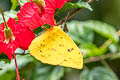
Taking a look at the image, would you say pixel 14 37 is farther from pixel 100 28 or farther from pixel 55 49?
pixel 100 28

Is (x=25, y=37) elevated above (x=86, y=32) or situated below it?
above

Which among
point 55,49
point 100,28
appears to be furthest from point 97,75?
point 55,49

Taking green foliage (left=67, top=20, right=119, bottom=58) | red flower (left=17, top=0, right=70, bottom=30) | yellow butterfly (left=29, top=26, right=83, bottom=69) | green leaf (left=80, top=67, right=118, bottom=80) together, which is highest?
red flower (left=17, top=0, right=70, bottom=30)

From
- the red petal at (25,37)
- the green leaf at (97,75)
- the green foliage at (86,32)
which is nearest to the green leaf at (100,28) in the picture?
the green foliage at (86,32)

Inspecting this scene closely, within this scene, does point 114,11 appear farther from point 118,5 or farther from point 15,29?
point 15,29

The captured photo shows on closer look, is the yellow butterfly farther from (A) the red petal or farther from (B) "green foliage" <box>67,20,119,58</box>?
(B) "green foliage" <box>67,20,119,58</box>

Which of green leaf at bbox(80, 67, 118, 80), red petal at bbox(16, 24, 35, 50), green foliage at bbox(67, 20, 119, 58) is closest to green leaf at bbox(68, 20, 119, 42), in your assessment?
green foliage at bbox(67, 20, 119, 58)
